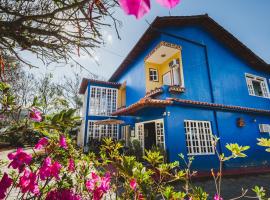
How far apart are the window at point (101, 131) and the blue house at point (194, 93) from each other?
0.09 metres

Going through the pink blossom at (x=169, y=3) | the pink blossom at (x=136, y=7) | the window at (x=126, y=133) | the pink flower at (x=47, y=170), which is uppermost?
the window at (x=126, y=133)

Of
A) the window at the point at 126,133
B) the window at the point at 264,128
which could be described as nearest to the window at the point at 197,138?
the window at the point at 264,128

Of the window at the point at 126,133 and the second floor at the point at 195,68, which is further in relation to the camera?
the window at the point at 126,133

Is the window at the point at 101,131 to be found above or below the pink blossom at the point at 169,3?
above

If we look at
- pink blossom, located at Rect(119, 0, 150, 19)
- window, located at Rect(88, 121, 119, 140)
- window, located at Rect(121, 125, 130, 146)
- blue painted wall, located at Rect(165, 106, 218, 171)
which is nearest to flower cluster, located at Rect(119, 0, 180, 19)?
pink blossom, located at Rect(119, 0, 150, 19)

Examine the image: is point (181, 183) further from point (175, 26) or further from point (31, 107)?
point (175, 26)

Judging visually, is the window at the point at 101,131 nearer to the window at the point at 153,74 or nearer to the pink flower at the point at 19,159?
the window at the point at 153,74

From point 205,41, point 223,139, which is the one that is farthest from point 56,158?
point 205,41

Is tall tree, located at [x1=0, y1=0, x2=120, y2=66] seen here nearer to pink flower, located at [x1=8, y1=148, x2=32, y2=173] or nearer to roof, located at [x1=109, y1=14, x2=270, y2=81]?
pink flower, located at [x1=8, y1=148, x2=32, y2=173]

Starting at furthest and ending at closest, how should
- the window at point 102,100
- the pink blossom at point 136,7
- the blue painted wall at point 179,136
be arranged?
the window at point 102,100 < the blue painted wall at point 179,136 < the pink blossom at point 136,7

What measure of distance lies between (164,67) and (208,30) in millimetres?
4541

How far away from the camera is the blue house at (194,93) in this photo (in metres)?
9.27

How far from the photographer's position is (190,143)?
9.26 metres

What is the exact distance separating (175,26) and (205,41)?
262 centimetres
